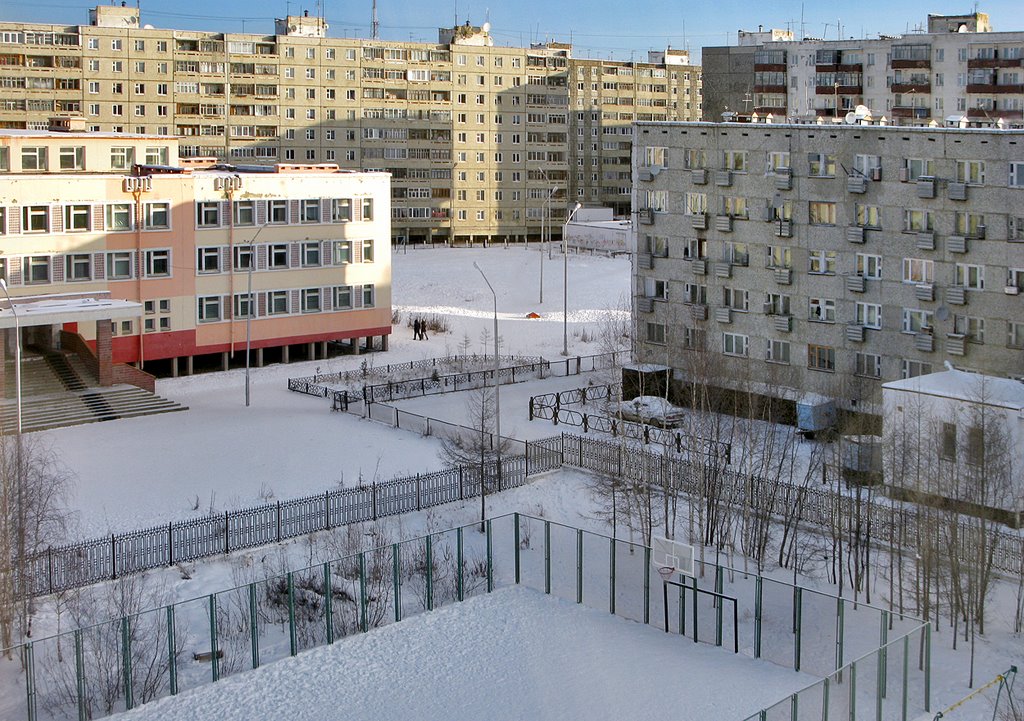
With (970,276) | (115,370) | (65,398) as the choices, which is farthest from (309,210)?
(970,276)

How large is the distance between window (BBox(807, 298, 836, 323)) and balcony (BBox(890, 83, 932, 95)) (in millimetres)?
40056

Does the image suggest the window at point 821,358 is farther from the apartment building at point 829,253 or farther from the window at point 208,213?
the window at point 208,213

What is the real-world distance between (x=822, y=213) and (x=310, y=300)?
19681 millimetres

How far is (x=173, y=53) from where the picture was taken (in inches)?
3438

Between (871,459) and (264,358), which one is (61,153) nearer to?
(264,358)

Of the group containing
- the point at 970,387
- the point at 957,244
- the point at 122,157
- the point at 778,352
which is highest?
the point at 122,157

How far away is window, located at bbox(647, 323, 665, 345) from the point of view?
4525 centimetres

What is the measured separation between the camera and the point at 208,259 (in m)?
48.8

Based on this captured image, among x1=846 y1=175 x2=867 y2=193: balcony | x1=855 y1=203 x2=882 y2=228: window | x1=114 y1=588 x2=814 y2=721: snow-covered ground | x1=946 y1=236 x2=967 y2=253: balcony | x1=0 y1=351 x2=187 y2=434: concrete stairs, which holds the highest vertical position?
x1=846 y1=175 x2=867 y2=193: balcony

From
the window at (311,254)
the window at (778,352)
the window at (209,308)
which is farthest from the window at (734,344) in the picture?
the window at (209,308)

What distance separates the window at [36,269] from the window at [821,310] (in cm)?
2404

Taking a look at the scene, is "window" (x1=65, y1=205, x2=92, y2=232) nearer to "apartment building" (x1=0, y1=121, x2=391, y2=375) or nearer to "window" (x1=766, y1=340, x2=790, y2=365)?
"apartment building" (x1=0, y1=121, x2=391, y2=375)

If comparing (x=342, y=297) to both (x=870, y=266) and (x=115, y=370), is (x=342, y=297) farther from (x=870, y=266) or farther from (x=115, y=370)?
(x=870, y=266)

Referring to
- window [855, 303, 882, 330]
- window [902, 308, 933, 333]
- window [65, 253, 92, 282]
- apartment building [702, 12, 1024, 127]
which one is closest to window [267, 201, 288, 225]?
window [65, 253, 92, 282]
